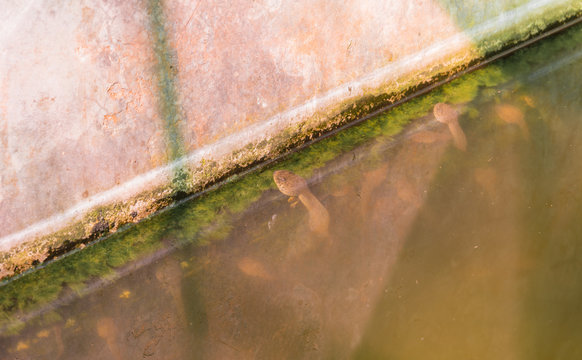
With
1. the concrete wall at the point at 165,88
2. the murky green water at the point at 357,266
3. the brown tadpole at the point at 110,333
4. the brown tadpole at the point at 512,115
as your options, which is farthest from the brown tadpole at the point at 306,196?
the brown tadpole at the point at 512,115

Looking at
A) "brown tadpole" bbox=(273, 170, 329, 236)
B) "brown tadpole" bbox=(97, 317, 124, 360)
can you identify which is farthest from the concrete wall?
"brown tadpole" bbox=(97, 317, 124, 360)

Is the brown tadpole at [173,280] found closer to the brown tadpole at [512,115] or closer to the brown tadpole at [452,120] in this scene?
the brown tadpole at [452,120]

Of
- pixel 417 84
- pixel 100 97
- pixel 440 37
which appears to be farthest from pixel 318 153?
pixel 100 97

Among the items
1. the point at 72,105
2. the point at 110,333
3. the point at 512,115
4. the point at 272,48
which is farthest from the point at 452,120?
the point at 110,333

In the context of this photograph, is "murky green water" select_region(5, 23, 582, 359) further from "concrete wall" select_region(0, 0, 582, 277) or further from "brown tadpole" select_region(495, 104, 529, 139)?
"concrete wall" select_region(0, 0, 582, 277)

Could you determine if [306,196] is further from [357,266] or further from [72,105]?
[72,105]
